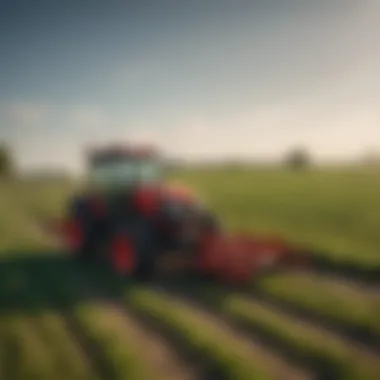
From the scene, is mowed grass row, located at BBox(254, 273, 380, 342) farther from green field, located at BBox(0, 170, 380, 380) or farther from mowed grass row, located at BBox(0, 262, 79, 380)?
mowed grass row, located at BBox(0, 262, 79, 380)

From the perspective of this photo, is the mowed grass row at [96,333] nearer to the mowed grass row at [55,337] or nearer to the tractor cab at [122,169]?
the mowed grass row at [55,337]

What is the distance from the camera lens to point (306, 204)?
1.88 m

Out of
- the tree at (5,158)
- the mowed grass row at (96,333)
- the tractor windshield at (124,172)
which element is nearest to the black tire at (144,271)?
the mowed grass row at (96,333)

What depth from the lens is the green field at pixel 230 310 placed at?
175 cm

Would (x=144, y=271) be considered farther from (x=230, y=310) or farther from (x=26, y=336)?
(x=26, y=336)

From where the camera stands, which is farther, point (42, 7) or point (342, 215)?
point (42, 7)

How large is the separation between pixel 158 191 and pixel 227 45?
1.80ft

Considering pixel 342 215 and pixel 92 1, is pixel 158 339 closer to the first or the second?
pixel 342 215

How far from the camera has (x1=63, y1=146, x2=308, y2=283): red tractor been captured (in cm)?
193

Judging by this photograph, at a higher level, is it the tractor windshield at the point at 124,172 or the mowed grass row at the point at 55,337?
the tractor windshield at the point at 124,172

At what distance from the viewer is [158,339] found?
1.86 m

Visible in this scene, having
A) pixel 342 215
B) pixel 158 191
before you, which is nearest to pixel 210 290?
pixel 158 191

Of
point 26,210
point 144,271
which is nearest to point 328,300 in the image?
point 144,271

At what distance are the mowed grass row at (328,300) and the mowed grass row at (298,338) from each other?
57 mm
